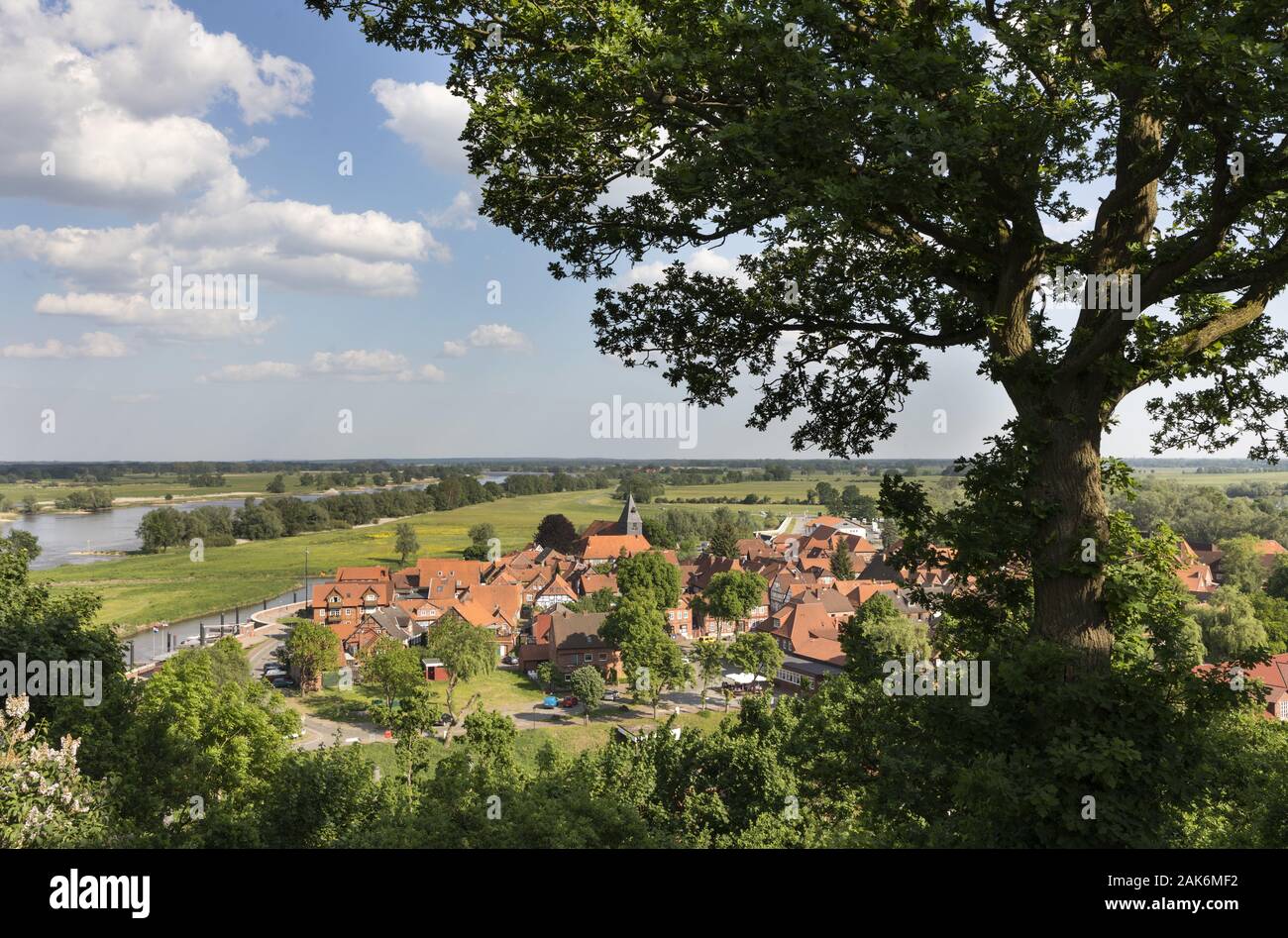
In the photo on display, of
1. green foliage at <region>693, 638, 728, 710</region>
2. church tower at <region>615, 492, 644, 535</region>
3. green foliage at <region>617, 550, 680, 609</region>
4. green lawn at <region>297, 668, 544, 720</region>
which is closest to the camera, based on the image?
green lawn at <region>297, 668, 544, 720</region>

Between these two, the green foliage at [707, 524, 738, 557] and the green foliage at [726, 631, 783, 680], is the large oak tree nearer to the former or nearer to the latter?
the green foliage at [726, 631, 783, 680]

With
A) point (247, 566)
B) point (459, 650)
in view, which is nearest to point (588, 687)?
point (459, 650)

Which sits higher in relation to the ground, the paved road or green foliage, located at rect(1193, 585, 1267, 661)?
green foliage, located at rect(1193, 585, 1267, 661)

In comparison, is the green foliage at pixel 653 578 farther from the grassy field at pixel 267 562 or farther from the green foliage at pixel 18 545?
the green foliage at pixel 18 545

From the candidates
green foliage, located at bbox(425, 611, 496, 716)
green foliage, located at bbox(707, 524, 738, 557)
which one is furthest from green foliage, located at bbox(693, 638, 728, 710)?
green foliage, located at bbox(707, 524, 738, 557)

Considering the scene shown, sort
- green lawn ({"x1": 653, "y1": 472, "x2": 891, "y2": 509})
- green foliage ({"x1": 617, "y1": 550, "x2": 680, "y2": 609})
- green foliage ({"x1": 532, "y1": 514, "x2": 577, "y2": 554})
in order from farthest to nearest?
green lawn ({"x1": 653, "y1": 472, "x2": 891, "y2": 509}) → green foliage ({"x1": 532, "y1": 514, "x2": 577, "y2": 554}) → green foliage ({"x1": 617, "y1": 550, "x2": 680, "y2": 609})

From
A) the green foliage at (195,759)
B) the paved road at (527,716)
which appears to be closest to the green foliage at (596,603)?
the paved road at (527,716)

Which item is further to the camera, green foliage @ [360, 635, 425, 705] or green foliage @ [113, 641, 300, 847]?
green foliage @ [360, 635, 425, 705]

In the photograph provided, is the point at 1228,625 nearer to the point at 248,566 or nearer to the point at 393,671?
the point at 393,671
